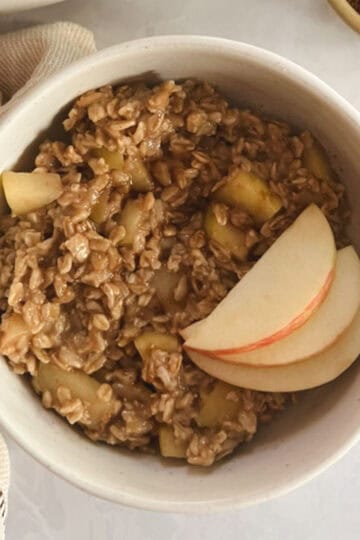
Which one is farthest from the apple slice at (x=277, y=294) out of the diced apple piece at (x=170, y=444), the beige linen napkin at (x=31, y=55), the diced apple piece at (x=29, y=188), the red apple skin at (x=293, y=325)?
the beige linen napkin at (x=31, y=55)

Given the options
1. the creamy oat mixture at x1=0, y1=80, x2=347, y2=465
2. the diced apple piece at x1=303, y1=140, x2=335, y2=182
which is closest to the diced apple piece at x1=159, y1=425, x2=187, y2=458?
the creamy oat mixture at x1=0, y1=80, x2=347, y2=465

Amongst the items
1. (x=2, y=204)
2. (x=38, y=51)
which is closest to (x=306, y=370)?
(x=2, y=204)

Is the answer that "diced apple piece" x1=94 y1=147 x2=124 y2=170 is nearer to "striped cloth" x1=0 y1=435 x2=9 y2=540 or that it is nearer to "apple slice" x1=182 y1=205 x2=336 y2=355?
"apple slice" x1=182 y1=205 x2=336 y2=355

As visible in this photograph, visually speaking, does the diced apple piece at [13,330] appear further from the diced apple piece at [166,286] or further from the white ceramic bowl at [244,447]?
the diced apple piece at [166,286]

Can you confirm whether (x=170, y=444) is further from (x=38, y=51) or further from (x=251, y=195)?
(x=38, y=51)

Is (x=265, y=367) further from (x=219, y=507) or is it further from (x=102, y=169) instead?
(x=102, y=169)

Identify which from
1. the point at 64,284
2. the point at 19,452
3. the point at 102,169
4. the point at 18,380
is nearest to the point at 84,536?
the point at 19,452

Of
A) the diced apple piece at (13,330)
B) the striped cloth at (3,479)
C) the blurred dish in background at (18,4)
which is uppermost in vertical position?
the blurred dish in background at (18,4)
